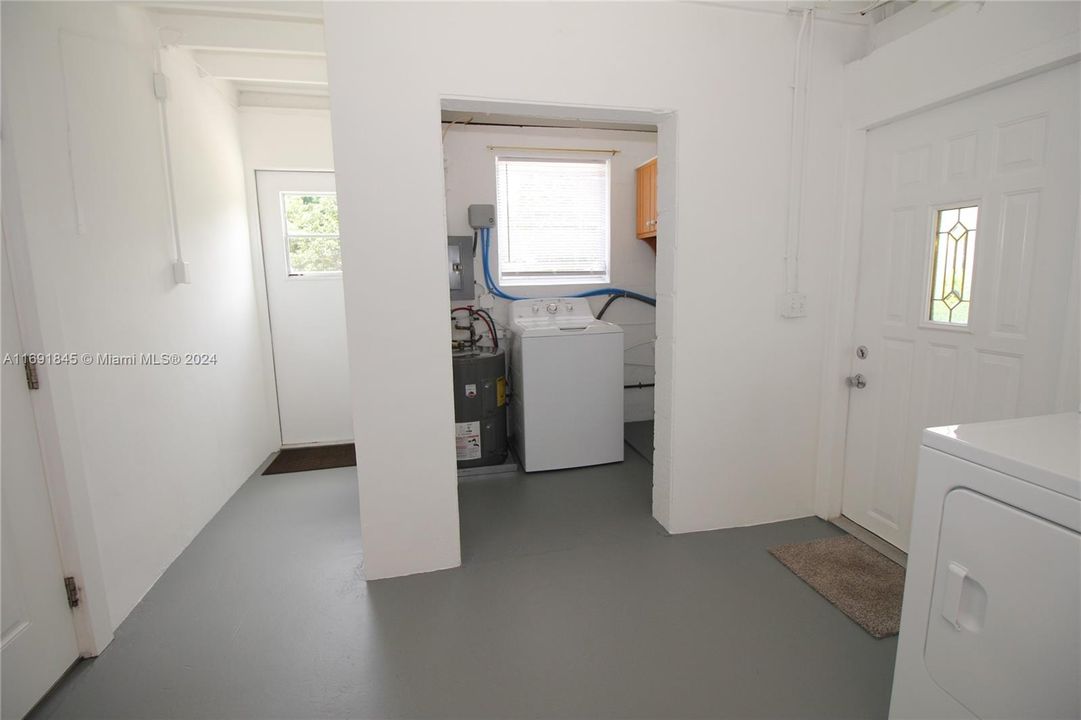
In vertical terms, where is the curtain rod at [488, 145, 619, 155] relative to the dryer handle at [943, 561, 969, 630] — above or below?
above

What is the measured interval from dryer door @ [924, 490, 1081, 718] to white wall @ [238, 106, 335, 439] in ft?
12.8

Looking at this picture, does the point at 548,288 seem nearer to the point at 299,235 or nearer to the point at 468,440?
the point at 468,440

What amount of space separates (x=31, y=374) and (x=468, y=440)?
2.17 m

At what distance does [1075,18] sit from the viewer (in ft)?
5.02

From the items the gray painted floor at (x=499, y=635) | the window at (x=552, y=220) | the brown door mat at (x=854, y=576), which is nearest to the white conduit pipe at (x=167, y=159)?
the gray painted floor at (x=499, y=635)

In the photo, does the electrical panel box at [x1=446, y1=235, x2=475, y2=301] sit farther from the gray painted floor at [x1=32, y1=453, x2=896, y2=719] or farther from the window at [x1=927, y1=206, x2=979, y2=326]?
the window at [x1=927, y1=206, x2=979, y2=326]

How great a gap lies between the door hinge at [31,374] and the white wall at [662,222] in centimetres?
98

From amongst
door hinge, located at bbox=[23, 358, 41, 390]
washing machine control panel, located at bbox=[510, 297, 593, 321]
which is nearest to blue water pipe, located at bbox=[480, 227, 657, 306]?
washing machine control panel, located at bbox=[510, 297, 593, 321]

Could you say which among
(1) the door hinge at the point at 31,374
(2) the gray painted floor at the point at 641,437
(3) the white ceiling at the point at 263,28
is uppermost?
(3) the white ceiling at the point at 263,28

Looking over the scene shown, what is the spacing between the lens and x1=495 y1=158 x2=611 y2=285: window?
12.5 ft

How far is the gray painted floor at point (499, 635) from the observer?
1538 millimetres

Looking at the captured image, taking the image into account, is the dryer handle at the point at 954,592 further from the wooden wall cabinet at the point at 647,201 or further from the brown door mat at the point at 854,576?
the wooden wall cabinet at the point at 647,201

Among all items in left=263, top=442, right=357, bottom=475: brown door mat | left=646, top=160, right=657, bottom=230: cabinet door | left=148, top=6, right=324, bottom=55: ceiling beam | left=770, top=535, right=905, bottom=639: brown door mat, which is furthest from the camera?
left=646, top=160, right=657, bottom=230: cabinet door

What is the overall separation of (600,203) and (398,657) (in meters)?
3.41
